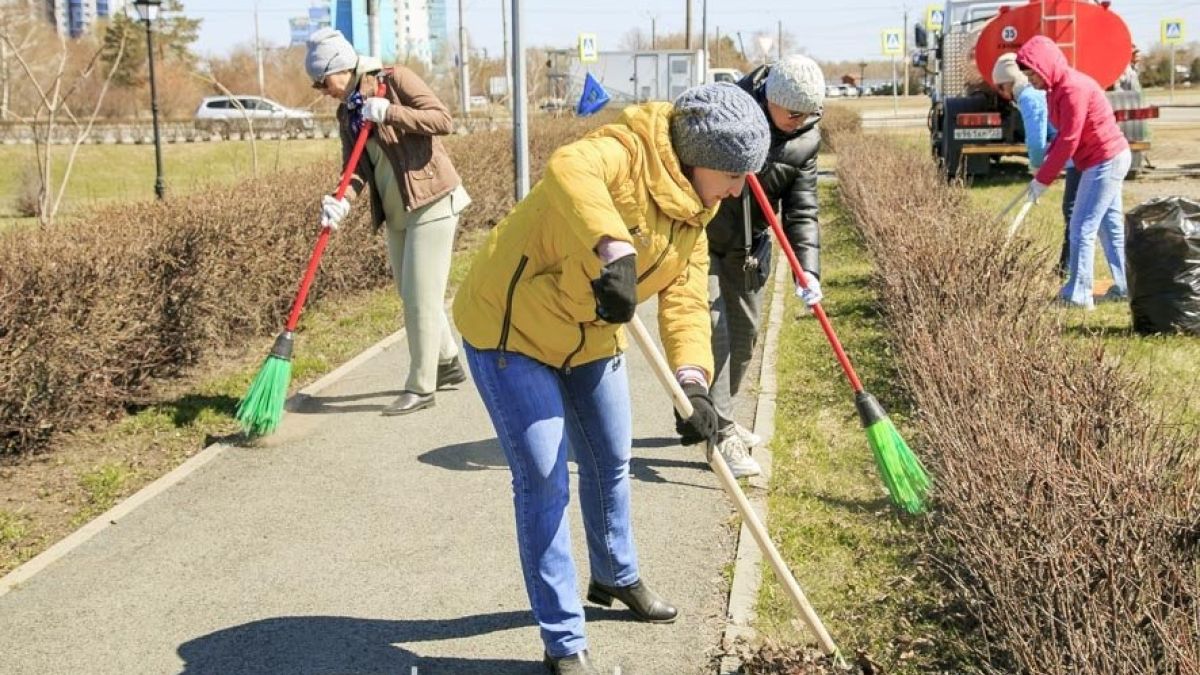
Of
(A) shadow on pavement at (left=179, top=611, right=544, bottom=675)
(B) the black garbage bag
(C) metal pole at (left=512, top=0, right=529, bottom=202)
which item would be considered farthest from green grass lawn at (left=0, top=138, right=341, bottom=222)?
(A) shadow on pavement at (left=179, top=611, right=544, bottom=675)

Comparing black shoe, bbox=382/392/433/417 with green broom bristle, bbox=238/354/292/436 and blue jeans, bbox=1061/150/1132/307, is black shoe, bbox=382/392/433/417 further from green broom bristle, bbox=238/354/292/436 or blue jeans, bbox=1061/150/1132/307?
blue jeans, bbox=1061/150/1132/307

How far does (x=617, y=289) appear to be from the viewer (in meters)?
3.05

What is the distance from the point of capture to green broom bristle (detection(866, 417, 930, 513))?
15.8 ft

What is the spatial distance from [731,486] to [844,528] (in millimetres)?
1498

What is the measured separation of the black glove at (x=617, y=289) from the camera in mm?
3057

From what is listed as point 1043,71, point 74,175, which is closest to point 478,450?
point 1043,71

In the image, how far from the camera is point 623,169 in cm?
328

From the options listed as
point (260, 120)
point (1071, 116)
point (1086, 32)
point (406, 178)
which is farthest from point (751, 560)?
point (260, 120)

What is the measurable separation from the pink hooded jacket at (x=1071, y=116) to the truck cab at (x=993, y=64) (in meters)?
6.93

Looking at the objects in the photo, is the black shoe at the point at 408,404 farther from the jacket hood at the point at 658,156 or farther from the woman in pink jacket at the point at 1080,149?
the woman in pink jacket at the point at 1080,149

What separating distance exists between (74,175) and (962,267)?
110 ft

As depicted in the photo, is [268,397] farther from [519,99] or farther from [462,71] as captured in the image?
[462,71]

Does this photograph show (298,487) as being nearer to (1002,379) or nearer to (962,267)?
(1002,379)

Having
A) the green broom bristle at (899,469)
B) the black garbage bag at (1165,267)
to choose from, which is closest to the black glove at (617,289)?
the green broom bristle at (899,469)
